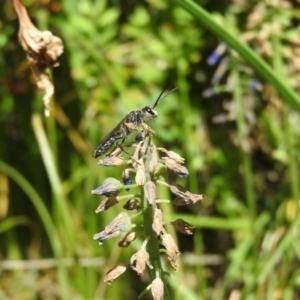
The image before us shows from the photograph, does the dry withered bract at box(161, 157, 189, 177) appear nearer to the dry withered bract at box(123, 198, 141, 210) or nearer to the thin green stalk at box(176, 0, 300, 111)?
the dry withered bract at box(123, 198, 141, 210)

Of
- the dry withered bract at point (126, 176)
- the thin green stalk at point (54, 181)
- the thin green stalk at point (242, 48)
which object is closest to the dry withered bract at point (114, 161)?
the dry withered bract at point (126, 176)

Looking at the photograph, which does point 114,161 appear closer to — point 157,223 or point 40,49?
point 157,223

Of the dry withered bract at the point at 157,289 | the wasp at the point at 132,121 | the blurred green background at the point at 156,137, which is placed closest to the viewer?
the dry withered bract at the point at 157,289

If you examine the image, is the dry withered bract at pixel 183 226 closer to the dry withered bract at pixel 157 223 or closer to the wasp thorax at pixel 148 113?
the dry withered bract at pixel 157 223

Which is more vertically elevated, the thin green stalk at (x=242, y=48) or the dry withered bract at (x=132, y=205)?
the thin green stalk at (x=242, y=48)

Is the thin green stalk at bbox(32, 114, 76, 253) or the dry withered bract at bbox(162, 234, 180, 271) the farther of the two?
the thin green stalk at bbox(32, 114, 76, 253)

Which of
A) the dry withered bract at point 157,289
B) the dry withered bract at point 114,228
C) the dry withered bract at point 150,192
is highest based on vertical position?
the dry withered bract at point 150,192

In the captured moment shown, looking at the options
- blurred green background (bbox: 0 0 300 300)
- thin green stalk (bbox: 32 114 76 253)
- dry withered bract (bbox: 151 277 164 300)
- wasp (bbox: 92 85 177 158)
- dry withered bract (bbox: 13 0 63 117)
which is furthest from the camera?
blurred green background (bbox: 0 0 300 300)

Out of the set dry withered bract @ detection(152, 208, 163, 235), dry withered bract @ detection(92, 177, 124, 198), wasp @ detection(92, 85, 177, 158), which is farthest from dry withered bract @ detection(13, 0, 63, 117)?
dry withered bract @ detection(152, 208, 163, 235)
